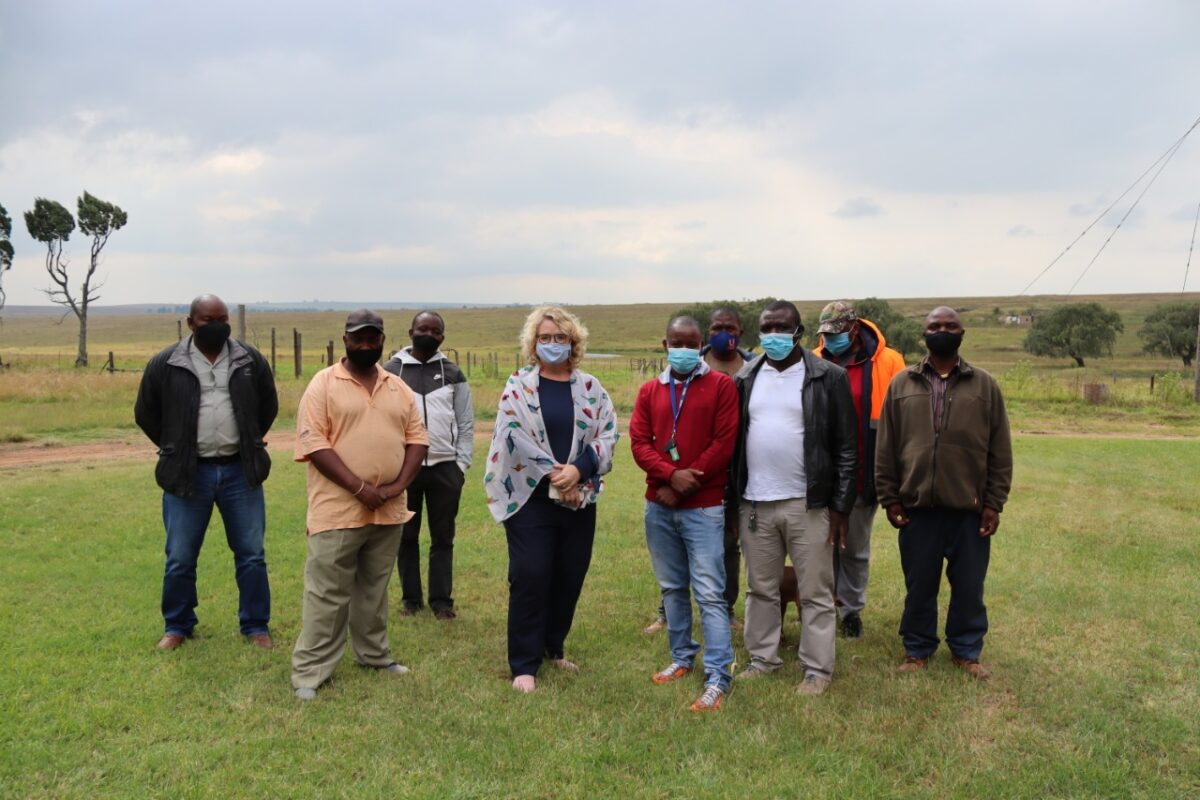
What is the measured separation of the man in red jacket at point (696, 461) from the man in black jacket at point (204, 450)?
7.93ft

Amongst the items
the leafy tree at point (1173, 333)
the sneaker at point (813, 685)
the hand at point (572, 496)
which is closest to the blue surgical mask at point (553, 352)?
the hand at point (572, 496)

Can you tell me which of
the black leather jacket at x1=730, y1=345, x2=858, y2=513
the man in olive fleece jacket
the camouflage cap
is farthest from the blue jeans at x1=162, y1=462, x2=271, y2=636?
the man in olive fleece jacket

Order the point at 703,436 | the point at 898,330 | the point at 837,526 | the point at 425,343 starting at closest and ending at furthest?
the point at 703,436, the point at 837,526, the point at 425,343, the point at 898,330

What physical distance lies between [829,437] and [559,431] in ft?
5.06

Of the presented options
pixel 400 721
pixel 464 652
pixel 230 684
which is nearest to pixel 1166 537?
pixel 464 652

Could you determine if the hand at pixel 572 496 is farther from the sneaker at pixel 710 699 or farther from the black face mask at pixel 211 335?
the black face mask at pixel 211 335

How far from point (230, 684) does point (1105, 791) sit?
4444 mm

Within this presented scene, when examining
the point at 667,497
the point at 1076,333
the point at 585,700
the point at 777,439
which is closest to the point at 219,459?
the point at 585,700

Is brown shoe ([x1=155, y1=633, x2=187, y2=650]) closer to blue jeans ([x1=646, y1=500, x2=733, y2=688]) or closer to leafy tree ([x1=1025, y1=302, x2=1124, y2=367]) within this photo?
blue jeans ([x1=646, y1=500, x2=733, y2=688])

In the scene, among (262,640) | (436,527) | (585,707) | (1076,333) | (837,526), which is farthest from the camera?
(1076,333)

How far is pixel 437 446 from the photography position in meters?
6.07

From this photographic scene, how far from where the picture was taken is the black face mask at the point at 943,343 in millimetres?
5094

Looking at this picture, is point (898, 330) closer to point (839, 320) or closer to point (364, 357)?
point (839, 320)

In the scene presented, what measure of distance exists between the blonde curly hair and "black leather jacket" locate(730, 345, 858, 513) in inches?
51.9
